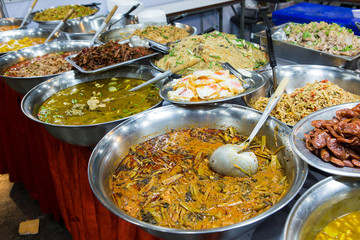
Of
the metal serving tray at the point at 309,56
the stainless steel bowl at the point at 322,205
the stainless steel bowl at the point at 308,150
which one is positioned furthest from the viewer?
the metal serving tray at the point at 309,56

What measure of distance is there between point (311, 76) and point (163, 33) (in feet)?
5.31

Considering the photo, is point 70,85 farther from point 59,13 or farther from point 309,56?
point 59,13

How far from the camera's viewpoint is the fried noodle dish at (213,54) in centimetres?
209

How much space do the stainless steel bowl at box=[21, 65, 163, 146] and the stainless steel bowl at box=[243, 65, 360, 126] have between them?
763mm

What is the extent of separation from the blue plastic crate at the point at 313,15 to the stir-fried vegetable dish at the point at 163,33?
166 centimetres

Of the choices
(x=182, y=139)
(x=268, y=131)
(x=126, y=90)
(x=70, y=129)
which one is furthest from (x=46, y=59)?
(x=268, y=131)

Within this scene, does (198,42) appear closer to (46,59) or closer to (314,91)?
(314,91)

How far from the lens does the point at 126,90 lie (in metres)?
2.14

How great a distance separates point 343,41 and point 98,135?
6.89 feet

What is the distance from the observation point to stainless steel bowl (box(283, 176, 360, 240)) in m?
0.90

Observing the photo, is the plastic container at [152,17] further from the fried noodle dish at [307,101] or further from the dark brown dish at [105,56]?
the fried noodle dish at [307,101]

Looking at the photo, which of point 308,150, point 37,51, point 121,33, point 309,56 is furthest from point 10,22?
point 308,150

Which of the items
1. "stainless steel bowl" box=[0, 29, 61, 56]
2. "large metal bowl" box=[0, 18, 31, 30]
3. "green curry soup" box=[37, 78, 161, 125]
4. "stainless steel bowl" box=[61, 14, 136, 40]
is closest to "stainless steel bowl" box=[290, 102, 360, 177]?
"green curry soup" box=[37, 78, 161, 125]

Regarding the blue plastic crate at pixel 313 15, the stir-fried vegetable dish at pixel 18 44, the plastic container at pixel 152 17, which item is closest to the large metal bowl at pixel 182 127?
the plastic container at pixel 152 17
